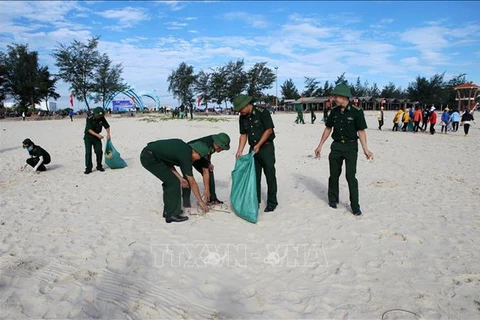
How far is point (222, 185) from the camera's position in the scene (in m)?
6.75

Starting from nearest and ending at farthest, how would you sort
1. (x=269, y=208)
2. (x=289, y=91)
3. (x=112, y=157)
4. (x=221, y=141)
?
(x=221, y=141), (x=269, y=208), (x=112, y=157), (x=289, y=91)

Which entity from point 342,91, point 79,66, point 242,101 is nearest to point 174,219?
point 242,101

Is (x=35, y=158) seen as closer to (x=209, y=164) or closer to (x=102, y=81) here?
(x=209, y=164)

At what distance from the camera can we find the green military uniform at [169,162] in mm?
4238

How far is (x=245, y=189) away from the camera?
4.55 metres

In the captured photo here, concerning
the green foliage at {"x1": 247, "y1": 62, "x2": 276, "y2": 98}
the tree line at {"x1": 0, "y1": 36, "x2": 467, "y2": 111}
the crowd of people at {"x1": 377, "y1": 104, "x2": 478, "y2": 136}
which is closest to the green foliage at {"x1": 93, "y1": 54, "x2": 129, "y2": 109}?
Answer: the tree line at {"x1": 0, "y1": 36, "x2": 467, "y2": 111}

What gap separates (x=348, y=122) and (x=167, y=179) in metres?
2.62

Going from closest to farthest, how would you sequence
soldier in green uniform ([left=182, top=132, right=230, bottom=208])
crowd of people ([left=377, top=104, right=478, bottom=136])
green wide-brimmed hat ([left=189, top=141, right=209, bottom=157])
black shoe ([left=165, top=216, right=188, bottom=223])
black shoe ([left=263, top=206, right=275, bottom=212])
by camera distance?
green wide-brimmed hat ([left=189, top=141, right=209, bottom=157])
soldier in green uniform ([left=182, top=132, right=230, bottom=208])
black shoe ([left=165, top=216, right=188, bottom=223])
black shoe ([left=263, top=206, right=275, bottom=212])
crowd of people ([left=377, top=104, right=478, bottom=136])

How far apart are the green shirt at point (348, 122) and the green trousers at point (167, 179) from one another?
2.39m

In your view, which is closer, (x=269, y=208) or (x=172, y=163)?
(x=172, y=163)

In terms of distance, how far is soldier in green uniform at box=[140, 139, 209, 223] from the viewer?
4.23 meters

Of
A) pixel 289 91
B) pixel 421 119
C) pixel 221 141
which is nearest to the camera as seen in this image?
pixel 221 141

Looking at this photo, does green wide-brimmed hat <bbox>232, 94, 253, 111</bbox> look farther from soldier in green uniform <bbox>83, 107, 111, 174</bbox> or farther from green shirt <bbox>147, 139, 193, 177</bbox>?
soldier in green uniform <bbox>83, 107, 111, 174</bbox>

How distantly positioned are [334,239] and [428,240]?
107 centimetres
